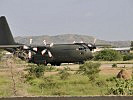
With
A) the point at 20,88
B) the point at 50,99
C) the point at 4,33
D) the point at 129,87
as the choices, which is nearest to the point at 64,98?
the point at 50,99

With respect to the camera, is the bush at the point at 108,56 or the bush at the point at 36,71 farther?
the bush at the point at 108,56

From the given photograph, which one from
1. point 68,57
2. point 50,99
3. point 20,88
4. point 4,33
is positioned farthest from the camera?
point 4,33

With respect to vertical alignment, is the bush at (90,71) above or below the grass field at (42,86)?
below

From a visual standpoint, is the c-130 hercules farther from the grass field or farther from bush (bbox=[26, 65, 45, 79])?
the grass field

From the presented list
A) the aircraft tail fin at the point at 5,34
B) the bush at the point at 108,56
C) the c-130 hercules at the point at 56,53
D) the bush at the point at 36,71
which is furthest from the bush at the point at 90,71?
the bush at the point at 108,56

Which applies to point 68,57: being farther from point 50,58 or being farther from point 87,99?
point 87,99

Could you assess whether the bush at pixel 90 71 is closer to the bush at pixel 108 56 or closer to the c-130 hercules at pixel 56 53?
the c-130 hercules at pixel 56 53

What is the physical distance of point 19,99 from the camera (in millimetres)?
9070

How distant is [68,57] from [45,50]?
4.18 metres

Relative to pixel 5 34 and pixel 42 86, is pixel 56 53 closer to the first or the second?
pixel 5 34

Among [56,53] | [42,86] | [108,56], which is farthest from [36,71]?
[108,56]

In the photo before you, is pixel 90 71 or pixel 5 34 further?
pixel 5 34

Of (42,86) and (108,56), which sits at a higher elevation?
(42,86)

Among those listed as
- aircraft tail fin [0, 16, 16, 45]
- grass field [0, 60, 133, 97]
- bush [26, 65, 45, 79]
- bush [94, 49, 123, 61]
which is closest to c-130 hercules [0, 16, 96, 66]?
aircraft tail fin [0, 16, 16, 45]
